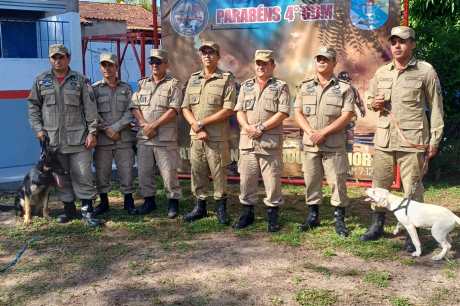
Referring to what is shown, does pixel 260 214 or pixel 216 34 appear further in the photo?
pixel 216 34

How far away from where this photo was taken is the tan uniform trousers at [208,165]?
Answer: 512 centimetres

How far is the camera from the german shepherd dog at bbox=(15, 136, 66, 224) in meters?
5.11

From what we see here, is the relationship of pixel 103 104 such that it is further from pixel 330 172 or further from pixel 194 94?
pixel 330 172

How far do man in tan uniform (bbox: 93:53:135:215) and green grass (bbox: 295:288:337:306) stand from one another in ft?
8.88

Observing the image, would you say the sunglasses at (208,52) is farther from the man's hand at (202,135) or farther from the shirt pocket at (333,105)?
the shirt pocket at (333,105)

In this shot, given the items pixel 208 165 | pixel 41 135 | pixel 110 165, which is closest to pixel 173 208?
pixel 208 165

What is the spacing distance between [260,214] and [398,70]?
219 cm

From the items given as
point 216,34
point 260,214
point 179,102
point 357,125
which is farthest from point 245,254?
point 216,34

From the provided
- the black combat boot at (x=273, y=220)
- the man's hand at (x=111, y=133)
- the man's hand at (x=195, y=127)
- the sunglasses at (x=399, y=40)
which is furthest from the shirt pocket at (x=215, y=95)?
the sunglasses at (x=399, y=40)

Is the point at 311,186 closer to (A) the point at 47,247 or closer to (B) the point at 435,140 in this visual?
(B) the point at 435,140

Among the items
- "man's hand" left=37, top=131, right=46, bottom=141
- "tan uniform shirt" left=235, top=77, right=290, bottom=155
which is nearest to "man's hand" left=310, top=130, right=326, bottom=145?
"tan uniform shirt" left=235, top=77, right=290, bottom=155

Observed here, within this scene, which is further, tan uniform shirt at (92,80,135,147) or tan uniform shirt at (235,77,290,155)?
tan uniform shirt at (92,80,135,147)

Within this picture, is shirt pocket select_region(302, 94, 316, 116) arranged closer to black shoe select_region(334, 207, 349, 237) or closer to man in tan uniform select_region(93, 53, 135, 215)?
black shoe select_region(334, 207, 349, 237)

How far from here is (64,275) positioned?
13.1ft
